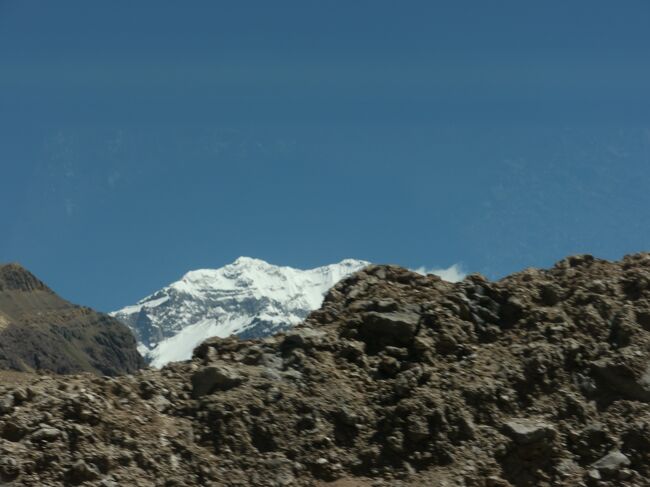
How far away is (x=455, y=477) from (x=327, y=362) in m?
4.70

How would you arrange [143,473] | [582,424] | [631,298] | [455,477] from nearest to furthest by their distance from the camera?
[143,473], [455,477], [582,424], [631,298]

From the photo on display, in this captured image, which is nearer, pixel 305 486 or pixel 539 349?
pixel 305 486

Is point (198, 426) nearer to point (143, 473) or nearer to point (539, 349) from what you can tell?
point (143, 473)

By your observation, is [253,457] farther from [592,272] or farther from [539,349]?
[592,272]

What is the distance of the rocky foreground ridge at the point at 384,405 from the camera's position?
82.1 feet

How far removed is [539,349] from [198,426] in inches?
353

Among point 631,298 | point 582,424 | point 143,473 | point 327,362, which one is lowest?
point 143,473

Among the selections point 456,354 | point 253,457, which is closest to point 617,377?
point 456,354

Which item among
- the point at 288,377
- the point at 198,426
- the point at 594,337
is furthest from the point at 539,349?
the point at 198,426

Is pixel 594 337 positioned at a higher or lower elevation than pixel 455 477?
higher

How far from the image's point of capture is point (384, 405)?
2820cm

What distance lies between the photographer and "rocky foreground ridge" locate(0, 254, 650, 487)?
2503 centimetres

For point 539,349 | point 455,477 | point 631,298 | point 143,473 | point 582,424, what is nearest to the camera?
point 143,473

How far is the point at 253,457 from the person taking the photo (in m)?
26.0
